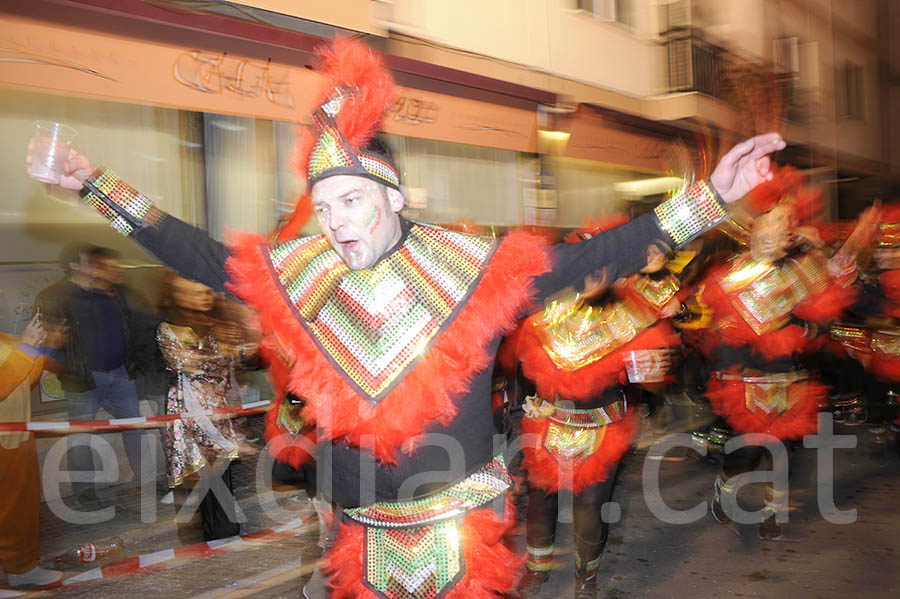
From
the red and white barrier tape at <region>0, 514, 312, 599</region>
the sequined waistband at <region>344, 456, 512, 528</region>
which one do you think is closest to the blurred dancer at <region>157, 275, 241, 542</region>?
the red and white barrier tape at <region>0, 514, 312, 599</region>

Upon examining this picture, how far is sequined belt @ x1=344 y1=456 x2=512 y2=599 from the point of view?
224 centimetres

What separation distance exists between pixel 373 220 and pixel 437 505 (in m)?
0.84

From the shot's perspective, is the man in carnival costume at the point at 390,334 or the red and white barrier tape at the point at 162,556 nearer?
the man in carnival costume at the point at 390,334

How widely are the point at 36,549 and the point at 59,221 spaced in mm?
3634

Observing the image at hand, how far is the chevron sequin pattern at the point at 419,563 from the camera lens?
224 cm

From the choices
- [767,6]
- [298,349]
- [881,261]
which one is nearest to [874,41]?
[767,6]

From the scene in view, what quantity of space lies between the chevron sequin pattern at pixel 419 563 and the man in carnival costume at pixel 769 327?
11.0 feet

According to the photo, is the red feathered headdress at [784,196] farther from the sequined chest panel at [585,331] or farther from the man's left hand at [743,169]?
the man's left hand at [743,169]

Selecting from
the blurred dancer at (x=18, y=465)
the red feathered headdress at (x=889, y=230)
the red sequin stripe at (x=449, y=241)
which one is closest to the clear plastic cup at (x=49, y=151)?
the red sequin stripe at (x=449, y=241)

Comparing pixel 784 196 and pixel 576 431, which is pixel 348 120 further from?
pixel 784 196

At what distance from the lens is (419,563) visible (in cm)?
223

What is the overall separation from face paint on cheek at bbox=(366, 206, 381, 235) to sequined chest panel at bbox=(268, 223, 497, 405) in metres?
0.12

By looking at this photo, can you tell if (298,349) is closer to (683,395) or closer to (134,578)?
(134,578)

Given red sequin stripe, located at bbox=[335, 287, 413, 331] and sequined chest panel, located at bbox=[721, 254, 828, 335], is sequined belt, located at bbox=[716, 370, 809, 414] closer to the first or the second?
A: sequined chest panel, located at bbox=[721, 254, 828, 335]
